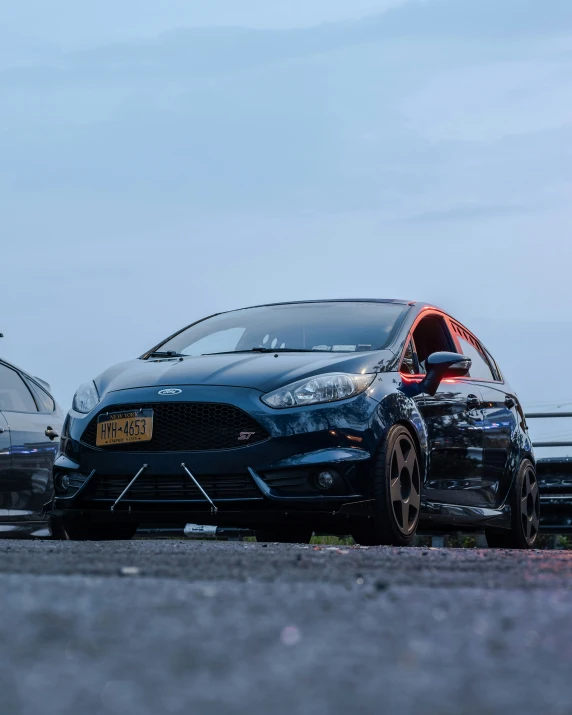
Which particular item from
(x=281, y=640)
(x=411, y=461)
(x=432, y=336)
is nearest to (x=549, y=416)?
(x=432, y=336)

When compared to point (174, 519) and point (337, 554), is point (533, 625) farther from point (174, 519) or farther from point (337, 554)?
point (174, 519)

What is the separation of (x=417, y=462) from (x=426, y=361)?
74 centimetres

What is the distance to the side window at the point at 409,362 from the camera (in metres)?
7.31

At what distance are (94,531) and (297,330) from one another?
186 cm

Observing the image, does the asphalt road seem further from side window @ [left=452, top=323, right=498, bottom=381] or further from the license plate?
side window @ [left=452, top=323, right=498, bottom=381]

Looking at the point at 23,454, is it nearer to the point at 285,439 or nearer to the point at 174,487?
the point at 174,487

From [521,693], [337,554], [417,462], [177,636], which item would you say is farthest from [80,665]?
[417,462]

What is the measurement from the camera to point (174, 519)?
6.53m

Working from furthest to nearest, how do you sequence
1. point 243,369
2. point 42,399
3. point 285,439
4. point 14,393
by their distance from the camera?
1. point 42,399
2. point 14,393
3. point 243,369
4. point 285,439

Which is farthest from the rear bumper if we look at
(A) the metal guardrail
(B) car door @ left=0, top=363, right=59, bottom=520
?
(B) car door @ left=0, top=363, right=59, bottom=520

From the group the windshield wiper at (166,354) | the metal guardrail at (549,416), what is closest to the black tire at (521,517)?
the windshield wiper at (166,354)

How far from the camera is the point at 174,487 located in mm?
6574

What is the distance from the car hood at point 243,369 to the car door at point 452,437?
57cm

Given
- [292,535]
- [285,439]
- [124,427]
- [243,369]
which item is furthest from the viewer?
[292,535]
